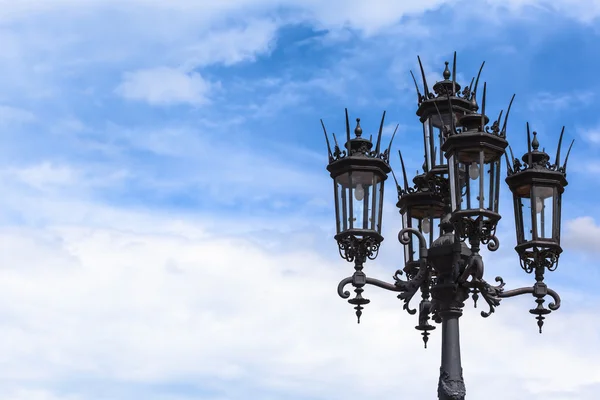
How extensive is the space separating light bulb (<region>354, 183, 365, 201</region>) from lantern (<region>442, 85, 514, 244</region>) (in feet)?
4.51

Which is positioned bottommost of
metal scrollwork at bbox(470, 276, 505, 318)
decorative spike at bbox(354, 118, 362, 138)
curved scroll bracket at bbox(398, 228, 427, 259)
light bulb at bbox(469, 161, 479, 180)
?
metal scrollwork at bbox(470, 276, 505, 318)

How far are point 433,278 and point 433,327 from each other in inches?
34.6

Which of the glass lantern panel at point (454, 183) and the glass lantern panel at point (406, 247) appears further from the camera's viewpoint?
the glass lantern panel at point (406, 247)

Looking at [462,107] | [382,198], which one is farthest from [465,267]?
[462,107]

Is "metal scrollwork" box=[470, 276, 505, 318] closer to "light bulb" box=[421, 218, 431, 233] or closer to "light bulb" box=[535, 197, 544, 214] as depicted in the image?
"light bulb" box=[535, 197, 544, 214]

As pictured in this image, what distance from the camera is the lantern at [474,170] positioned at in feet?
43.7

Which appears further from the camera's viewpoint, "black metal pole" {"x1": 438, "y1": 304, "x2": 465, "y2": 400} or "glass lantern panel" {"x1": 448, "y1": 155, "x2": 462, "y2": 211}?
"black metal pole" {"x1": 438, "y1": 304, "x2": 465, "y2": 400}

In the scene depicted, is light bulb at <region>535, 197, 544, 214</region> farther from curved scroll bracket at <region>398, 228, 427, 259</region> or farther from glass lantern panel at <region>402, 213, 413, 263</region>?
glass lantern panel at <region>402, 213, 413, 263</region>

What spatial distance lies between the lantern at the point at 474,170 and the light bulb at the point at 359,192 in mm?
1375

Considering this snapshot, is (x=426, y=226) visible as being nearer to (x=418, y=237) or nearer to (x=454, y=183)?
(x=418, y=237)

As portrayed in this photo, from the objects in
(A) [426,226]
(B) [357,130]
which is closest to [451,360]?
(A) [426,226]

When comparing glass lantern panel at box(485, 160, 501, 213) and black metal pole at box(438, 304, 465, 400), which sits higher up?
glass lantern panel at box(485, 160, 501, 213)

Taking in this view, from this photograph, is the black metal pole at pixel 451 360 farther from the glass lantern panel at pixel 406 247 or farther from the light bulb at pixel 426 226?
the light bulb at pixel 426 226

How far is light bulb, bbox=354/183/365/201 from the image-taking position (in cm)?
1448
